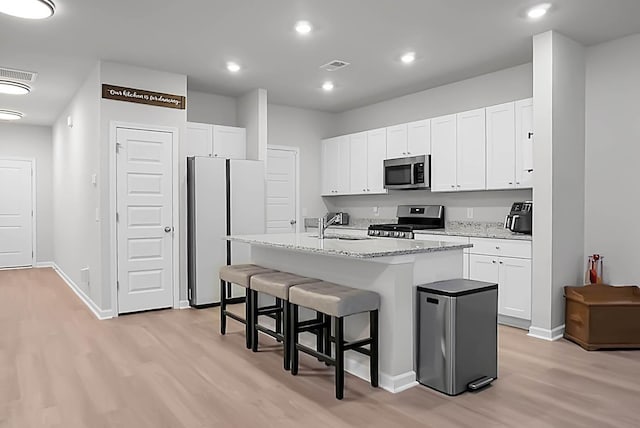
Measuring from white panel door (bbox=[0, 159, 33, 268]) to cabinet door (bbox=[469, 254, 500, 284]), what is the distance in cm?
824

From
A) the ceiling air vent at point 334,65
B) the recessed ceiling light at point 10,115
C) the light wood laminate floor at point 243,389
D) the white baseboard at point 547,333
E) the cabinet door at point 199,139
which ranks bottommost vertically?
the light wood laminate floor at point 243,389

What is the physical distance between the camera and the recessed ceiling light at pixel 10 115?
284 inches

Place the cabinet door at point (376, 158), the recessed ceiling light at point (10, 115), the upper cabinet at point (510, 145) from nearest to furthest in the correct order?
1. the upper cabinet at point (510, 145)
2. the cabinet door at point (376, 158)
3. the recessed ceiling light at point (10, 115)

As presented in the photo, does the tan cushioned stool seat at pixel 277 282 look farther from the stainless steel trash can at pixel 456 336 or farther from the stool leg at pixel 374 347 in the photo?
the stainless steel trash can at pixel 456 336

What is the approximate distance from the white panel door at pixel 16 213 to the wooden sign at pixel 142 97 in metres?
5.11

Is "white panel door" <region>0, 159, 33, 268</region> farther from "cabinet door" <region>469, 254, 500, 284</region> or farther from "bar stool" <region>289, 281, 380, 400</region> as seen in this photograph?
"cabinet door" <region>469, 254, 500, 284</region>

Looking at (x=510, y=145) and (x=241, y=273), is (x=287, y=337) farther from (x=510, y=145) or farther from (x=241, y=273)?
(x=510, y=145)

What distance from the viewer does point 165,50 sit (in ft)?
14.6

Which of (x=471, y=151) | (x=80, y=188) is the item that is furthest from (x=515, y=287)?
(x=80, y=188)

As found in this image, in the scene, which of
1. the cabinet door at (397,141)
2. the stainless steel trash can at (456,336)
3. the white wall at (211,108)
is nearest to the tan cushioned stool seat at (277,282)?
the stainless steel trash can at (456,336)

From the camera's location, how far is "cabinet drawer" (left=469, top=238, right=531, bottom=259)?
4199 millimetres

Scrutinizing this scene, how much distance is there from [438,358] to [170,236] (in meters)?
3.46

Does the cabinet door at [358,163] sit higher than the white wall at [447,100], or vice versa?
the white wall at [447,100]

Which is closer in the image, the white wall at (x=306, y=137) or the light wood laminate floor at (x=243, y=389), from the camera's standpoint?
the light wood laminate floor at (x=243, y=389)
